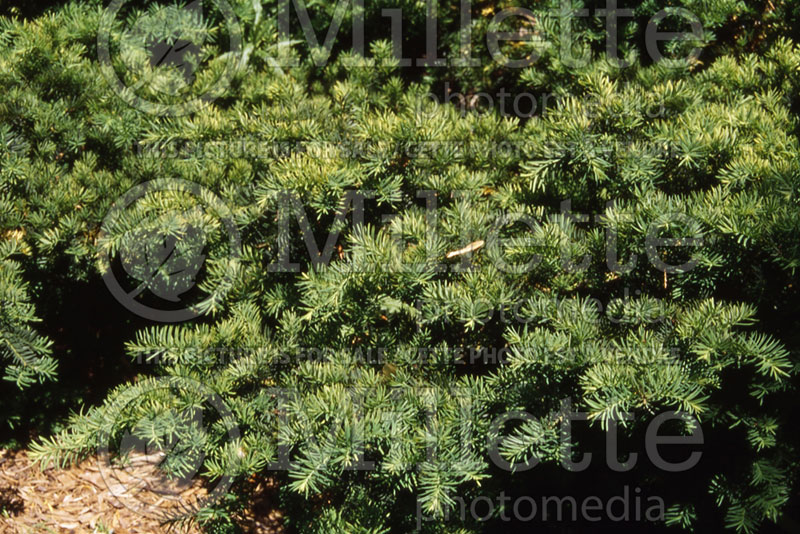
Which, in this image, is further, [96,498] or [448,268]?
[96,498]

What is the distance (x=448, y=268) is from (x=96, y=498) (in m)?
1.87

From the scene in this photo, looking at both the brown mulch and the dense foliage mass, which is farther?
the brown mulch

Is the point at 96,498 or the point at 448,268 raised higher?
the point at 448,268

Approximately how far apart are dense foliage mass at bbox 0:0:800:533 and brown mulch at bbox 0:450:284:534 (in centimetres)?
64

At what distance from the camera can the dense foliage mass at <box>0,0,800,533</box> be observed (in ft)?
5.69

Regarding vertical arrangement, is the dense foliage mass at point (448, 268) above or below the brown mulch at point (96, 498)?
above

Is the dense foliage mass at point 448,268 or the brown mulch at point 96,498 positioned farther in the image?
the brown mulch at point 96,498

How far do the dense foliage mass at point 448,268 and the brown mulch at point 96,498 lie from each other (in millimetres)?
642

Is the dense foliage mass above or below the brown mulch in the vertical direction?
above

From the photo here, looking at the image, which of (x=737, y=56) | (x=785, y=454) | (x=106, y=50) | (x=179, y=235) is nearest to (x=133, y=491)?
(x=179, y=235)

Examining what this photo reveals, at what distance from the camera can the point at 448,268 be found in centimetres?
195

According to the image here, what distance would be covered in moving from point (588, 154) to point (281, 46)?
150 cm

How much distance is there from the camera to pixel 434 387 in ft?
6.31

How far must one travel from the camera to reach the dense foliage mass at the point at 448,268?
5.69 ft
